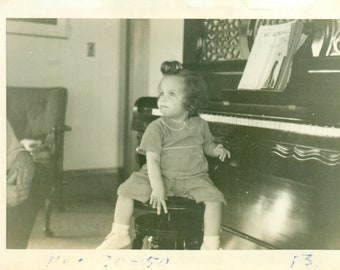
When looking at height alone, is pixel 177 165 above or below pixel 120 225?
above

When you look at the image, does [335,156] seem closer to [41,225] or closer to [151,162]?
[151,162]

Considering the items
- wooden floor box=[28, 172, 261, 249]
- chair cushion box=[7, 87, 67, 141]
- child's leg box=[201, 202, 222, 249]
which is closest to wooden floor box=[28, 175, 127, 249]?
wooden floor box=[28, 172, 261, 249]

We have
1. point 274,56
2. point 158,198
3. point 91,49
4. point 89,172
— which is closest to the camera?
point 158,198

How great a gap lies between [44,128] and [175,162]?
1.32ft

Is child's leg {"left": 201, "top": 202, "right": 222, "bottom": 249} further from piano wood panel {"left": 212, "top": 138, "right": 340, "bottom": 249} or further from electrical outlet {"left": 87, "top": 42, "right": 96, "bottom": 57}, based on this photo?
electrical outlet {"left": 87, "top": 42, "right": 96, "bottom": 57}

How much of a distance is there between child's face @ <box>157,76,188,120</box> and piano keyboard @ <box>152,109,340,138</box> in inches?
5.8

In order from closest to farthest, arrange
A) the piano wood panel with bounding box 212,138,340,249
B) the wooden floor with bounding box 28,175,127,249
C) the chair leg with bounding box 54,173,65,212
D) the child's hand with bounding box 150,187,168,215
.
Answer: the child's hand with bounding box 150,187,168,215, the piano wood panel with bounding box 212,138,340,249, the wooden floor with bounding box 28,175,127,249, the chair leg with bounding box 54,173,65,212

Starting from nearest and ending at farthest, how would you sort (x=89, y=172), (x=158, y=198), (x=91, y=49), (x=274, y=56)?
(x=158, y=198) → (x=274, y=56) → (x=89, y=172) → (x=91, y=49)

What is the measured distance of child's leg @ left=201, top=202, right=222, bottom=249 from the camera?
0.81 m

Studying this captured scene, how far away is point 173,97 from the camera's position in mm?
812

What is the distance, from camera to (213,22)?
1.28 metres
